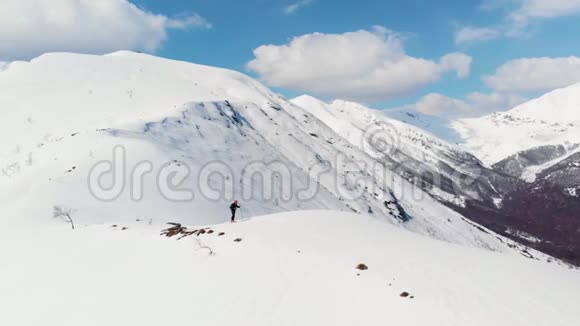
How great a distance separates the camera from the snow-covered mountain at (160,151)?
37.1m

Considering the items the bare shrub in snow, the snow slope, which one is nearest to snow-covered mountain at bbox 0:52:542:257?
the bare shrub in snow

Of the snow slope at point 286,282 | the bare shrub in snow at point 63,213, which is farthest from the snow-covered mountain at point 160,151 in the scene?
the snow slope at point 286,282

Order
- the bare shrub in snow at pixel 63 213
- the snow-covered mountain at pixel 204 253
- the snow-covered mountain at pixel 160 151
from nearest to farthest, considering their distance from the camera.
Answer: the snow-covered mountain at pixel 204 253
the bare shrub in snow at pixel 63 213
the snow-covered mountain at pixel 160 151

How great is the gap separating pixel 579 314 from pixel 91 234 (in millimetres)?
26098

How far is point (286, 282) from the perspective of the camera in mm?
15672

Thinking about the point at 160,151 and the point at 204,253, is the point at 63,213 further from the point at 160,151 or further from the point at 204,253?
the point at 160,151

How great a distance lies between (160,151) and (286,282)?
3804cm

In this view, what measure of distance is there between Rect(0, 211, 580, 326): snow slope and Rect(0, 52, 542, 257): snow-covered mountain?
489 inches

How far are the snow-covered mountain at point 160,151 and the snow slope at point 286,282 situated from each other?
12.4 metres

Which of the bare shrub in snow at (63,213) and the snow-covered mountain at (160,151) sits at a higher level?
the snow-covered mountain at (160,151)

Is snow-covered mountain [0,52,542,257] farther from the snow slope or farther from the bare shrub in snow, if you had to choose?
the snow slope

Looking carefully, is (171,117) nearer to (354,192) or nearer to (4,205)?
(4,205)

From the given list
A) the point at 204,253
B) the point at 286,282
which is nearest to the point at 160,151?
the point at 204,253

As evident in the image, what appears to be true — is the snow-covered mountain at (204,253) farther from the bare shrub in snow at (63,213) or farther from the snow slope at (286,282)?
the bare shrub in snow at (63,213)
